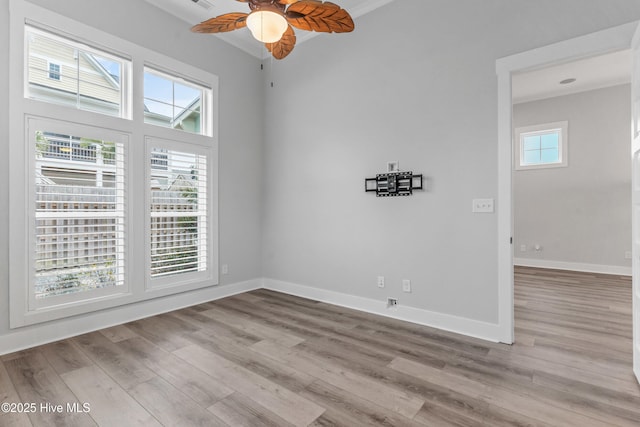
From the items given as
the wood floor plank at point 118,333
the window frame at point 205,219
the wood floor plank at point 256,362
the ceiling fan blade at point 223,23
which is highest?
the ceiling fan blade at point 223,23

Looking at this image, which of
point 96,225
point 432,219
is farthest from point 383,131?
point 96,225

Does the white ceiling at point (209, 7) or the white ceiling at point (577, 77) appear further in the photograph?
the white ceiling at point (577, 77)

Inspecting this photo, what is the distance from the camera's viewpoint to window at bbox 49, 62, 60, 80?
9.07 feet

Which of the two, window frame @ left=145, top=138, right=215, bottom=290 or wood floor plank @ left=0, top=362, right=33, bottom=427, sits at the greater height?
window frame @ left=145, top=138, right=215, bottom=290

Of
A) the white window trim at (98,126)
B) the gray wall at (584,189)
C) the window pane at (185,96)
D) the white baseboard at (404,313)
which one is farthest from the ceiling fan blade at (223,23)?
the gray wall at (584,189)

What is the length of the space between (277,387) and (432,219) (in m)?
2.06

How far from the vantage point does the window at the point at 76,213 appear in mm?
2674

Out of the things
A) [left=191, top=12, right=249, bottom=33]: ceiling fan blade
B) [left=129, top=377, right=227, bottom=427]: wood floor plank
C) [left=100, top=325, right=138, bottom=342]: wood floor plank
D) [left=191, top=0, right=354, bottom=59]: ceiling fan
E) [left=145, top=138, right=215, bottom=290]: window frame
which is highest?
[left=191, top=12, right=249, bottom=33]: ceiling fan blade

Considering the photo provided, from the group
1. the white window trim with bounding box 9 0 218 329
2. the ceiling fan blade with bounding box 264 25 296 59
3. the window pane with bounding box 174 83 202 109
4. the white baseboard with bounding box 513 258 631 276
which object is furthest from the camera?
the white baseboard with bounding box 513 258 631 276

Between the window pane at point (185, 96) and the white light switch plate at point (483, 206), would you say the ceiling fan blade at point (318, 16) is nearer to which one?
the white light switch plate at point (483, 206)

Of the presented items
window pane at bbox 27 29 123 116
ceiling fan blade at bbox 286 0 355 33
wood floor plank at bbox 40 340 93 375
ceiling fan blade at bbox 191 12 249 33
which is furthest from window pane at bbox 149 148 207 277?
ceiling fan blade at bbox 286 0 355 33

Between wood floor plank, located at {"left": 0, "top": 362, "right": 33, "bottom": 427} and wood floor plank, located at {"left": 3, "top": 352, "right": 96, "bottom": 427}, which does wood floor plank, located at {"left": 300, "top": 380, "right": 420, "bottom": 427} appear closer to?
wood floor plank, located at {"left": 3, "top": 352, "right": 96, "bottom": 427}

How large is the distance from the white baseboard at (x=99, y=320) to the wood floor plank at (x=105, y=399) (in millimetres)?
794

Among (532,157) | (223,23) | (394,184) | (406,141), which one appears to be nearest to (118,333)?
(223,23)
